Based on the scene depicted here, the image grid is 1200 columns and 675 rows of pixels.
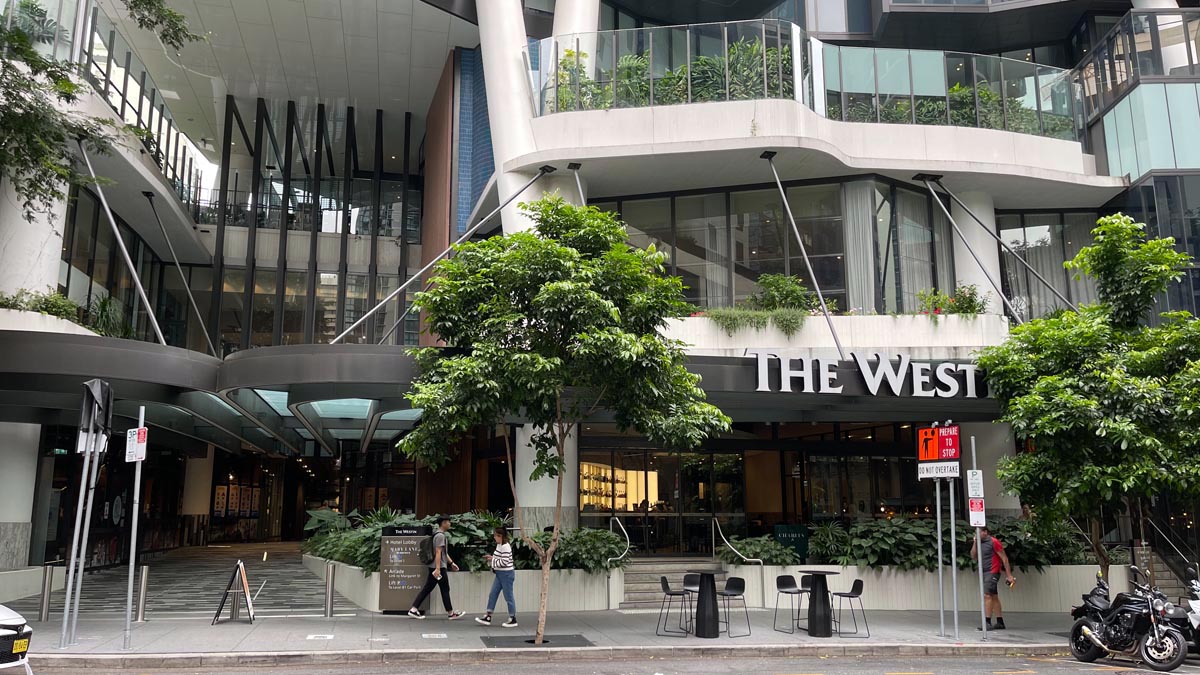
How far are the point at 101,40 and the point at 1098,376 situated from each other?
920 inches

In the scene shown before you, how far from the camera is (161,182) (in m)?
Result: 24.7

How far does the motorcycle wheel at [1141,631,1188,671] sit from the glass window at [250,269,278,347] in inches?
1019

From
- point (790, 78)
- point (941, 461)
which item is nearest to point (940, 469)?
point (941, 461)

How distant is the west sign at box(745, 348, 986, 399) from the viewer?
16.8 meters

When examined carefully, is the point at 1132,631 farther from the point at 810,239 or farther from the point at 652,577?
the point at 810,239

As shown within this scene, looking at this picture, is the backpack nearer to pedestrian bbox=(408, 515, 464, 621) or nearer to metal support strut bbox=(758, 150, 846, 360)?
pedestrian bbox=(408, 515, 464, 621)

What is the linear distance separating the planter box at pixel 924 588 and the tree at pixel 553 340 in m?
5.39

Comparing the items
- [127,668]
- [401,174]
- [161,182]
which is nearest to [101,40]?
[161,182]

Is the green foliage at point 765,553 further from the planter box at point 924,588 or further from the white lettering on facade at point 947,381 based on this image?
the white lettering on facade at point 947,381

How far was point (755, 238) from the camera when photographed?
21.5 meters

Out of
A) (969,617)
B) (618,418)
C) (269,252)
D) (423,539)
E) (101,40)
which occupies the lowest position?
(969,617)

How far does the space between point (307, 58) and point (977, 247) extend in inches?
778

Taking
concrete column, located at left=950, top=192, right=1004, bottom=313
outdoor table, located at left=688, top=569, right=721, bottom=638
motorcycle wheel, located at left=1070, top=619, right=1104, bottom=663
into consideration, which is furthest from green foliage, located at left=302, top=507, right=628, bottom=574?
concrete column, located at left=950, top=192, right=1004, bottom=313

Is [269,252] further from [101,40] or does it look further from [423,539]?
[423,539]
